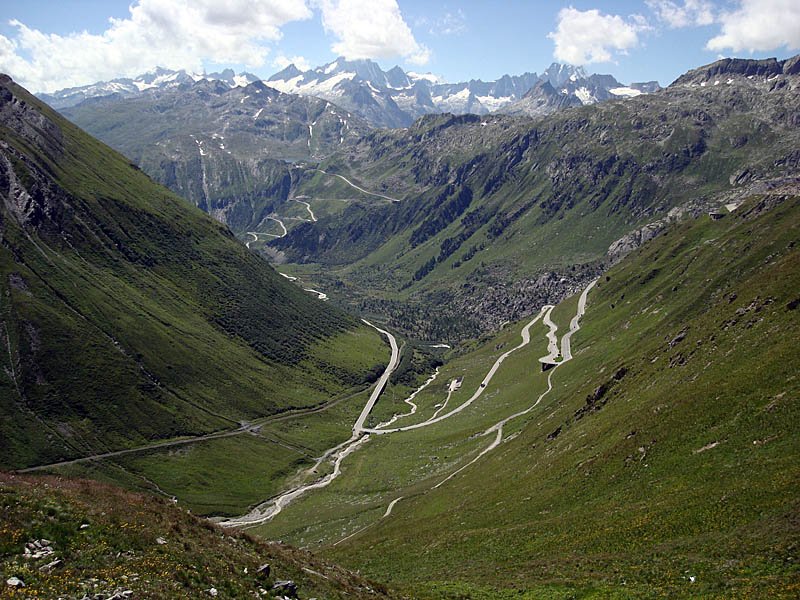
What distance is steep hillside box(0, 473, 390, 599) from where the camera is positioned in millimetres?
32656

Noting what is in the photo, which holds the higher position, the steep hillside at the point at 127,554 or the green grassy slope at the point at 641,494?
the steep hillside at the point at 127,554

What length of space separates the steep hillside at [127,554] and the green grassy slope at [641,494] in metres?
16.3

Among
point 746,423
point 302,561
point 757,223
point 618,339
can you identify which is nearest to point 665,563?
point 746,423

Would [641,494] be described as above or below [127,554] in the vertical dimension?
below

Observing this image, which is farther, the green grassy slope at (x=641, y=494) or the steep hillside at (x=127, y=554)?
the green grassy slope at (x=641, y=494)

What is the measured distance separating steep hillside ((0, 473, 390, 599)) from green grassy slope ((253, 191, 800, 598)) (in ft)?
53.6

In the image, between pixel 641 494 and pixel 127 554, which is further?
pixel 641 494

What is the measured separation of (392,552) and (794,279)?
7907 cm

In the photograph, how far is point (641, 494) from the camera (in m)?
64.9

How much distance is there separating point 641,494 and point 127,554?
174ft

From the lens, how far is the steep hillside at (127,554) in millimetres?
32656

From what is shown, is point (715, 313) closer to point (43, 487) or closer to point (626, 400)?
point (626, 400)

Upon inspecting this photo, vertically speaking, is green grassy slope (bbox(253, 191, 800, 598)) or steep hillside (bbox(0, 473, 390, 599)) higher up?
steep hillside (bbox(0, 473, 390, 599))

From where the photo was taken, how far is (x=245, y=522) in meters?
163
